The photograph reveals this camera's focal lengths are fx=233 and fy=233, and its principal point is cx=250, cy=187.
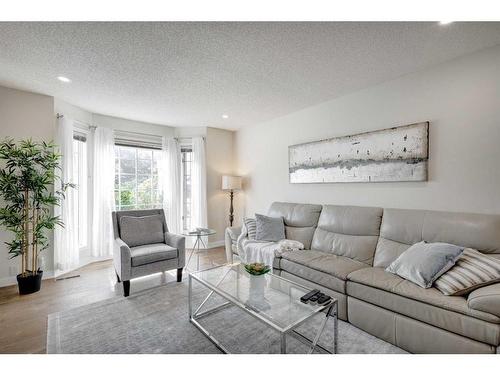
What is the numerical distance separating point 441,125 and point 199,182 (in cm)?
377

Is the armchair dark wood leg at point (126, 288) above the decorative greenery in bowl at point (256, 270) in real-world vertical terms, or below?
below

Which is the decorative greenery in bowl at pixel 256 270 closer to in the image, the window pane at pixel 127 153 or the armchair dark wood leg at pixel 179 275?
the armchair dark wood leg at pixel 179 275

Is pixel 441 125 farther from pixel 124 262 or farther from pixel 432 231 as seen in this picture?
pixel 124 262

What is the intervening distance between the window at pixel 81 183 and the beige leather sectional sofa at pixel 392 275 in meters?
3.16

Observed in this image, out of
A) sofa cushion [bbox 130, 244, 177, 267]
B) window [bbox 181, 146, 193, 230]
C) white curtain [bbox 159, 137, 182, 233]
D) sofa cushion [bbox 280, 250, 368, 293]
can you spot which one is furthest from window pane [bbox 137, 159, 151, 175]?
sofa cushion [bbox 280, 250, 368, 293]

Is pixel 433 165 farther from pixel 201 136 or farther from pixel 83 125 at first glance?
pixel 83 125

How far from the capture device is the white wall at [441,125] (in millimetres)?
2074

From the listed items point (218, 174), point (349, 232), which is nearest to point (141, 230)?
point (218, 174)

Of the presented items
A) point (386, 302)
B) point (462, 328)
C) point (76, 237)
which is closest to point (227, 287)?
point (386, 302)

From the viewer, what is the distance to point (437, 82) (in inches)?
92.4

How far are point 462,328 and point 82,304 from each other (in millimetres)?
3204

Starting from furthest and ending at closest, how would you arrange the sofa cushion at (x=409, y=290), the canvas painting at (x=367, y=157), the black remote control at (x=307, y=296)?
the canvas painting at (x=367, y=157) < the black remote control at (x=307, y=296) < the sofa cushion at (x=409, y=290)

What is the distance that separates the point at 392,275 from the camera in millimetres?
1984

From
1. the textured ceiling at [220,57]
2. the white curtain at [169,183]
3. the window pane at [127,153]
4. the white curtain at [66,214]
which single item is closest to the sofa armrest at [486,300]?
the textured ceiling at [220,57]
